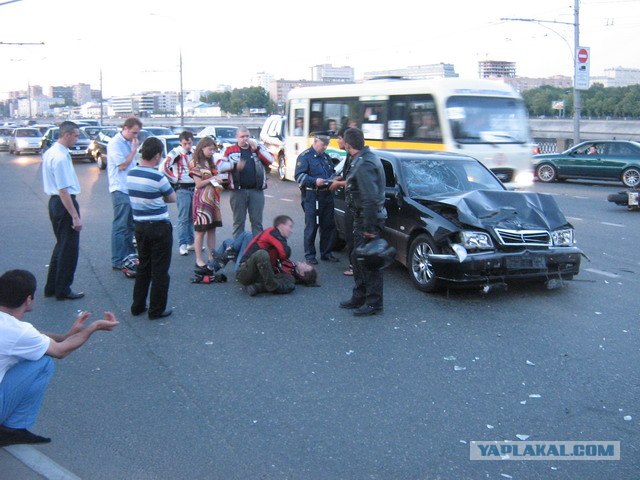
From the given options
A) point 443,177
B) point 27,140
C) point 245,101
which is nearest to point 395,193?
point 443,177

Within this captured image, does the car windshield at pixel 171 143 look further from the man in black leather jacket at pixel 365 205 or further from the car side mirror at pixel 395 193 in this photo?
the man in black leather jacket at pixel 365 205

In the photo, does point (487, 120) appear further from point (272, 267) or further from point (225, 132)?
point (225, 132)

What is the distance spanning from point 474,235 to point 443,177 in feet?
5.61

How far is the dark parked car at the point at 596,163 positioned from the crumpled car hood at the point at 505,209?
1512 cm

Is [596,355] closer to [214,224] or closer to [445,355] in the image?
[445,355]

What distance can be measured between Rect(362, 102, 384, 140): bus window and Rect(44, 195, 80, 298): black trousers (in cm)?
1175

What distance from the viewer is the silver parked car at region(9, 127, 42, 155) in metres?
41.9

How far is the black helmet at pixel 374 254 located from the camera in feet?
23.4

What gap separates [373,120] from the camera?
19000 mm

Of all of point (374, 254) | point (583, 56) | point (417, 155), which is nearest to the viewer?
point (374, 254)

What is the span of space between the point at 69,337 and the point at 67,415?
75 centimetres

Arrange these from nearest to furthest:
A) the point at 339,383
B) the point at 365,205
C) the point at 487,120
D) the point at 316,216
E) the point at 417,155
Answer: the point at 339,383, the point at 365,205, the point at 417,155, the point at 316,216, the point at 487,120

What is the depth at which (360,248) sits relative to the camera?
7.24 meters

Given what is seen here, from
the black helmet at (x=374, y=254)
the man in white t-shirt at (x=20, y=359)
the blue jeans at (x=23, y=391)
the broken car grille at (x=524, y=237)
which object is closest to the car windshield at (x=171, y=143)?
the broken car grille at (x=524, y=237)
